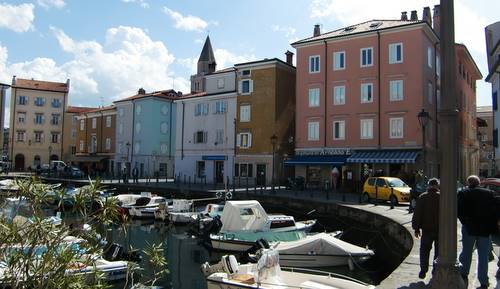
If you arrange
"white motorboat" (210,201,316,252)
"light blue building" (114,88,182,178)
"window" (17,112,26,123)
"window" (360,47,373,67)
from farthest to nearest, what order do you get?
"window" (17,112,26,123) < "light blue building" (114,88,182,178) < "window" (360,47,373,67) < "white motorboat" (210,201,316,252)

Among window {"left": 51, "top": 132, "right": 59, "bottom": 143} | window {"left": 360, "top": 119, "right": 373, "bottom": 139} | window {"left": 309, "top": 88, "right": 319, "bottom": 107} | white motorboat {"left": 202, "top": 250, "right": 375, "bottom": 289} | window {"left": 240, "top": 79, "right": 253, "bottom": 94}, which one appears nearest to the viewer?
white motorboat {"left": 202, "top": 250, "right": 375, "bottom": 289}

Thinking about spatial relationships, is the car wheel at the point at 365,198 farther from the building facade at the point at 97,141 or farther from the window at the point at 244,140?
the building facade at the point at 97,141

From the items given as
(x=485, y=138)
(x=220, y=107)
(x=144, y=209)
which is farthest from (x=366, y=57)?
(x=485, y=138)

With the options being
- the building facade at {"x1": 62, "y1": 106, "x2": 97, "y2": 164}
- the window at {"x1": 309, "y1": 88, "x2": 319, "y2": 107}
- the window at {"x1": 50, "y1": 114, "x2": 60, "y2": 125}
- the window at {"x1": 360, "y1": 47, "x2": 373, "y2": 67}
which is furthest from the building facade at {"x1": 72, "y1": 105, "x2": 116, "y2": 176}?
the window at {"x1": 360, "y1": 47, "x2": 373, "y2": 67}

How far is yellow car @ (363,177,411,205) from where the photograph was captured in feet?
91.4

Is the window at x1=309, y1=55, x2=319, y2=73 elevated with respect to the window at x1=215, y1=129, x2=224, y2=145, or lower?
elevated

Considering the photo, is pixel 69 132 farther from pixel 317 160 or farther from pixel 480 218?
pixel 480 218

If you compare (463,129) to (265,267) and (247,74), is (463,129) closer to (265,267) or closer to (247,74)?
(247,74)

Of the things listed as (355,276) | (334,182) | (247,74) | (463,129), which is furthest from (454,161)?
(463,129)

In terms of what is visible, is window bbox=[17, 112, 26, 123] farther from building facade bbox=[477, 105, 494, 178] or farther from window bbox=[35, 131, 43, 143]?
building facade bbox=[477, 105, 494, 178]

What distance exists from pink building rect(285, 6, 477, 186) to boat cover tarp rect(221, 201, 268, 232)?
1628 centimetres

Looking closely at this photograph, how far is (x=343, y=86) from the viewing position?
40.9 metres

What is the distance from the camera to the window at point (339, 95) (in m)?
40.9

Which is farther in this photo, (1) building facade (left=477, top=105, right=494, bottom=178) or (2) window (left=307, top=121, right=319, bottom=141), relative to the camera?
(1) building facade (left=477, top=105, right=494, bottom=178)
